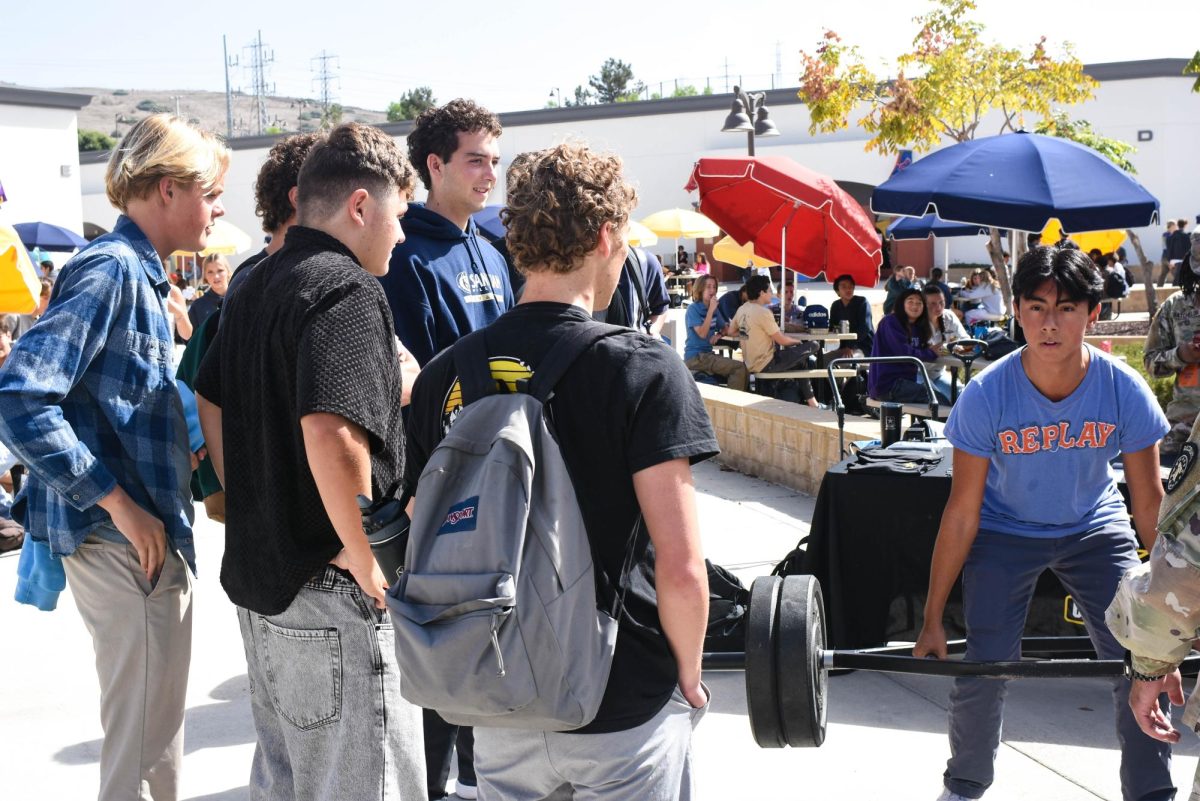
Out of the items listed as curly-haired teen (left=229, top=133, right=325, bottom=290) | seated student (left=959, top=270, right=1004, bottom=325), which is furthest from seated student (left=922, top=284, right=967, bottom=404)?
seated student (left=959, top=270, right=1004, bottom=325)

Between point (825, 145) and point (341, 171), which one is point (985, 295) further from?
point (825, 145)

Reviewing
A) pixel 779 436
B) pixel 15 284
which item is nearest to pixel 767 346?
pixel 779 436

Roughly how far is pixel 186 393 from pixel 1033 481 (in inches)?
93.7

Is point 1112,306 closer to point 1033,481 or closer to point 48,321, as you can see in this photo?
point 1033,481

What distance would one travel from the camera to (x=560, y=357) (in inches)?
85.1

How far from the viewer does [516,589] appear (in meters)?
2.04

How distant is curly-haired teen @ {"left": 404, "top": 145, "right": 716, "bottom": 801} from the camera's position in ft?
7.10

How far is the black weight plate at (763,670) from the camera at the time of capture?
2.78m

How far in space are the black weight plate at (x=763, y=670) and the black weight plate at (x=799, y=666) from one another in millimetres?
14

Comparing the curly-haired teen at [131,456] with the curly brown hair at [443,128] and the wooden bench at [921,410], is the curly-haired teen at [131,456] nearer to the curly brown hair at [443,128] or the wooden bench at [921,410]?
the curly brown hair at [443,128]

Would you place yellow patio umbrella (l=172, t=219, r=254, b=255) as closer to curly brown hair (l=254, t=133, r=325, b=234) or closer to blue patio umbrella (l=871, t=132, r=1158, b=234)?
blue patio umbrella (l=871, t=132, r=1158, b=234)

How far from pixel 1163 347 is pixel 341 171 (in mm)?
4992

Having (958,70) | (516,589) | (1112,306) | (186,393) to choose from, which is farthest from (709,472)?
(1112,306)

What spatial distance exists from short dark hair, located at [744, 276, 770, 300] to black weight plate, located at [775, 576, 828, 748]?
998cm
